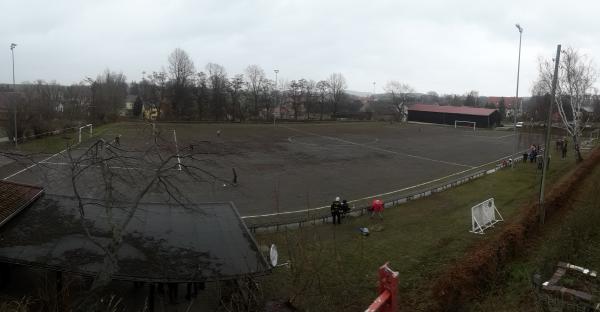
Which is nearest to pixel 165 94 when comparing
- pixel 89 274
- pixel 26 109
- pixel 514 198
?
pixel 26 109

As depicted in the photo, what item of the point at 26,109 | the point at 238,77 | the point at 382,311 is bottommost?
the point at 382,311

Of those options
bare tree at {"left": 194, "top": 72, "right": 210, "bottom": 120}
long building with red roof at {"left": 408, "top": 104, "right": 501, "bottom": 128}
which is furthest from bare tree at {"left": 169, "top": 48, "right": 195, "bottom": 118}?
long building with red roof at {"left": 408, "top": 104, "right": 501, "bottom": 128}

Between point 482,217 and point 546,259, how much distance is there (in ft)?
16.9

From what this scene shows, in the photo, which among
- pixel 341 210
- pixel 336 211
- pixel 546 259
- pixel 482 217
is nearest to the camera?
pixel 546 259

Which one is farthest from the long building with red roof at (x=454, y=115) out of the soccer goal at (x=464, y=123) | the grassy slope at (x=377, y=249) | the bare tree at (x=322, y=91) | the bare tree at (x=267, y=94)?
the grassy slope at (x=377, y=249)

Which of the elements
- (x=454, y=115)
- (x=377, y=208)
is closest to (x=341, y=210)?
(x=377, y=208)

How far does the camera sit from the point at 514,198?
67.9 ft

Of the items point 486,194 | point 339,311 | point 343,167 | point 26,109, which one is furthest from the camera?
point 26,109

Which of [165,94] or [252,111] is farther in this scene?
[252,111]

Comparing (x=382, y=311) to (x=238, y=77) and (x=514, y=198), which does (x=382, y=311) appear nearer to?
(x=514, y=198)

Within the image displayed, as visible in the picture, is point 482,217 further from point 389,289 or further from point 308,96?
point 308,96

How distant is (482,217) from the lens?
1535 cm

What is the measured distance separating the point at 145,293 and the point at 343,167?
2267 cm

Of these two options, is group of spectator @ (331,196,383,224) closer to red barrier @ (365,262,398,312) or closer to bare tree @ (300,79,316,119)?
red barrier @ (365,262,398,312)
